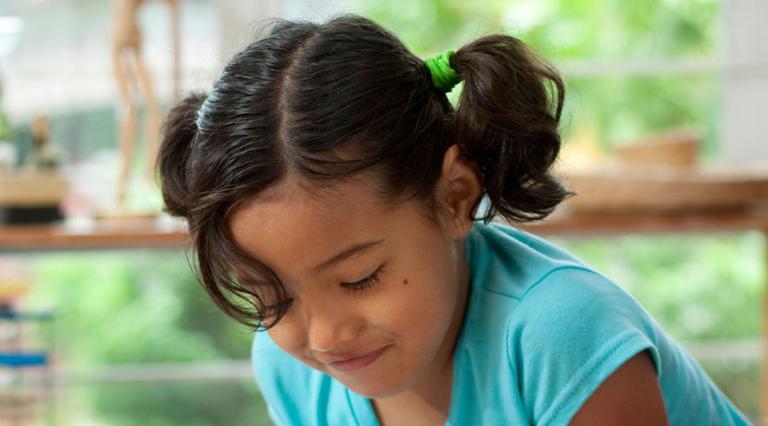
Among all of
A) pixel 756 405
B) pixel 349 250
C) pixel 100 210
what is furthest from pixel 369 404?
pixel 756 405

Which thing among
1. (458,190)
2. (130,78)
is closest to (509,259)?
(458,190)

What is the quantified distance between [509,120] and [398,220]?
134mm

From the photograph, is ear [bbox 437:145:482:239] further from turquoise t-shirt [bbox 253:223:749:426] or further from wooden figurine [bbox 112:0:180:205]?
wooden figurine [bbox 112:0:180:205]

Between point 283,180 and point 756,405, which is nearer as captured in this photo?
point 283,180

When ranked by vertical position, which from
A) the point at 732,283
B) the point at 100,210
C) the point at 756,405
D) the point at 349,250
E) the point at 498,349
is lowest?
the point at 756,405

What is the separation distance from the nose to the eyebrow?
0.04 metres

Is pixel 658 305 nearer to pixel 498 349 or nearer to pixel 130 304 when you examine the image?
pixel 130 304

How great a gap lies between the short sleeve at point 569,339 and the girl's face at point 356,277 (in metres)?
0.08

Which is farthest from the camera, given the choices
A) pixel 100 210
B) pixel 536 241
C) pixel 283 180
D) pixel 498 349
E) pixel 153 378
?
pixel 153 378

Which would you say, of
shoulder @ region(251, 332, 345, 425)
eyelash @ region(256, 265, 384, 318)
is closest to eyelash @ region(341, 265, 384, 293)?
eyelash @ region(256, 265, 384, 318)

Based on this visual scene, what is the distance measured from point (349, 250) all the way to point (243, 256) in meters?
0.09

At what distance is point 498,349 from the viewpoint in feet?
3.40

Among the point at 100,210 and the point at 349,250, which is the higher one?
the point at 349,250

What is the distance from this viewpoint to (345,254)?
3.01 ft
